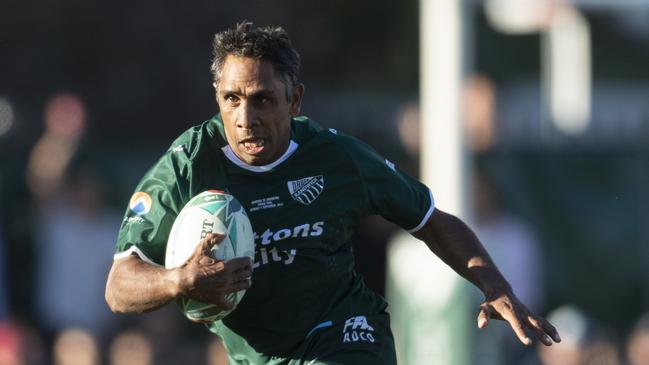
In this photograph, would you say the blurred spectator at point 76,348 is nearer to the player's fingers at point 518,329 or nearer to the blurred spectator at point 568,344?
the blurred spectator at point 568,344

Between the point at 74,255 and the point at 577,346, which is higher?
the point at 74,255

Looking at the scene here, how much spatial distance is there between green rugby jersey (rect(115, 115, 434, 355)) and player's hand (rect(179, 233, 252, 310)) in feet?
2.05

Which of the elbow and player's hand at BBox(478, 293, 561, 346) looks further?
player's hand at BBox(478, 293, 561, 346)

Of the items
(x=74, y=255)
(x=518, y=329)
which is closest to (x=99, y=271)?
(x=74, y=255)

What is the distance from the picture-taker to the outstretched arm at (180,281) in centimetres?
643

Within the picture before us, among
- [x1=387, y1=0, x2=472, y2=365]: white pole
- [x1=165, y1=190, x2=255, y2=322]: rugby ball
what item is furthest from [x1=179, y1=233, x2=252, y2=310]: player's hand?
[x1=387, y1=0, x2=472, y2=365]: white pole

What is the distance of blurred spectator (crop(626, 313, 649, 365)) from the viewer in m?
12.4

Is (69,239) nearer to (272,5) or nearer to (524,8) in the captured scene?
(524,8)

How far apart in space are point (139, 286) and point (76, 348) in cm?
624

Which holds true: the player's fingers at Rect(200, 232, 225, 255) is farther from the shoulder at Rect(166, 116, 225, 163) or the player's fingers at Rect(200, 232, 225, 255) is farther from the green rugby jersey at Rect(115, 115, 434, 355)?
the shoulder at Rect(166, 116, 225, 163)

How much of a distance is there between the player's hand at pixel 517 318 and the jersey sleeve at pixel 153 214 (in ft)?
5.09

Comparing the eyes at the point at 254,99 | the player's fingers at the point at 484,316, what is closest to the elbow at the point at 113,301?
the eyes at the point at 254,99

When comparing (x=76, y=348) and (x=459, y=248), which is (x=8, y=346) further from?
(x=459, y=248)

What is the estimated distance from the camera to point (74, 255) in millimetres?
12938
